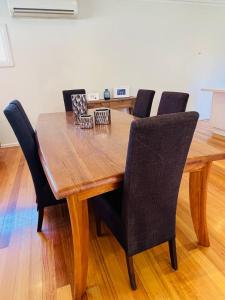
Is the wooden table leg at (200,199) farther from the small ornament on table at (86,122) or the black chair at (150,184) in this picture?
the small ornament on table at (86,122)

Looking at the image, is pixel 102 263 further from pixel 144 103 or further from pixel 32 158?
pixel 144 103

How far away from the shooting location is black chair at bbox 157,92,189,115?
6.46ft

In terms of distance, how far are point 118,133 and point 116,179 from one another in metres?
0.72

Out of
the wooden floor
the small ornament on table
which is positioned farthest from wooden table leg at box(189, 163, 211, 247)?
the small ornament on table

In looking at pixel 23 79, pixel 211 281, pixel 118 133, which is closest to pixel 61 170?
pixel 118 133

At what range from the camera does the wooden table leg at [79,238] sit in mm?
985

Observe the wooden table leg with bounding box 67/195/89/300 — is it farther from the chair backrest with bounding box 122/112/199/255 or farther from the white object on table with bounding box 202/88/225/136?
the white object on table with bounding box 202/88/225/136

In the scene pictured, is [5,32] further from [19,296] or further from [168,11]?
[19,296]

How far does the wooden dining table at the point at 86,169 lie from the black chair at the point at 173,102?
0.60 m

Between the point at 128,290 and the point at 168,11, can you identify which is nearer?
the point at 128,290

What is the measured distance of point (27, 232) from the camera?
1.75 meters

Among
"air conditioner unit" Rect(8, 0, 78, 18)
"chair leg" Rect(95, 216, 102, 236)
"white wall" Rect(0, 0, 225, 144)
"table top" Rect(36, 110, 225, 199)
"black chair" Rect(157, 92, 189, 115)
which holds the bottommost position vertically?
"chair leg" Rect(95, 216, 102, 236)

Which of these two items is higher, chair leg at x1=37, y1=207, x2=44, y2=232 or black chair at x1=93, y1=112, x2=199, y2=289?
black chair at x1=93, y1=112, x2=199, y2=289

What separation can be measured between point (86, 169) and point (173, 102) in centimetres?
140
